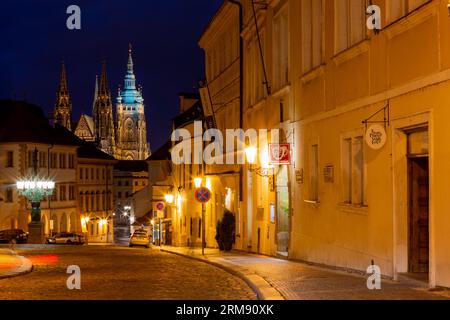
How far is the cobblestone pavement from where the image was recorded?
14195 millimetres

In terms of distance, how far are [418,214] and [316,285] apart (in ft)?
7.16

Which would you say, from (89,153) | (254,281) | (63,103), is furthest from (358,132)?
(63,103)

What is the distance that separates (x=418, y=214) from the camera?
14586 millimetres

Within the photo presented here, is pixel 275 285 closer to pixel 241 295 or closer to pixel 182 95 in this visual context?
pixel 241 295

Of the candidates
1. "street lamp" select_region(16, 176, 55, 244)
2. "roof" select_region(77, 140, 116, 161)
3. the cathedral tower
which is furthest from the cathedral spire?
"street lamp" select_region(16, 176, 55, 244)

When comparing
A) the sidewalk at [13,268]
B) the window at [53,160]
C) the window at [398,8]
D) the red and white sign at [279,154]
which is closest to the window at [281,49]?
the red and white sign at [279,154]

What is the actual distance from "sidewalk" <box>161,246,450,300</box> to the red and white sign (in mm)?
3967

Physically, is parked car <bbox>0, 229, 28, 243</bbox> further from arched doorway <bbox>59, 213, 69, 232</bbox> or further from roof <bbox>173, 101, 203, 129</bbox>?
arched doorway <bbox>59, 213, 69, 232</bbox>

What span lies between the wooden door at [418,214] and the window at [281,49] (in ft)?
31.7

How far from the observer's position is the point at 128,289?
15.2 metres

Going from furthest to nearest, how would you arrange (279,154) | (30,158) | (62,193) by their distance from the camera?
(62,193), (30,158), (279,154)

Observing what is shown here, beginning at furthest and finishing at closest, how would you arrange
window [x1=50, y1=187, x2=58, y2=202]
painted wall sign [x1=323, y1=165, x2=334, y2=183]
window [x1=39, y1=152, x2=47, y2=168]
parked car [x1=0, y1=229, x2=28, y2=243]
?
window [x1=50, y1=187, x2=58, y2=202] → window [x1=39, y1=152, x2=47, y2=168] → parked car [x1=0, y1=229, x2=28, y2=243] → painted wall sign [x1=323, y1=165, x2=334, y2=183]

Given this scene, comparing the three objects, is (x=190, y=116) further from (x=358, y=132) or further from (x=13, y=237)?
(x=358, y=132)
